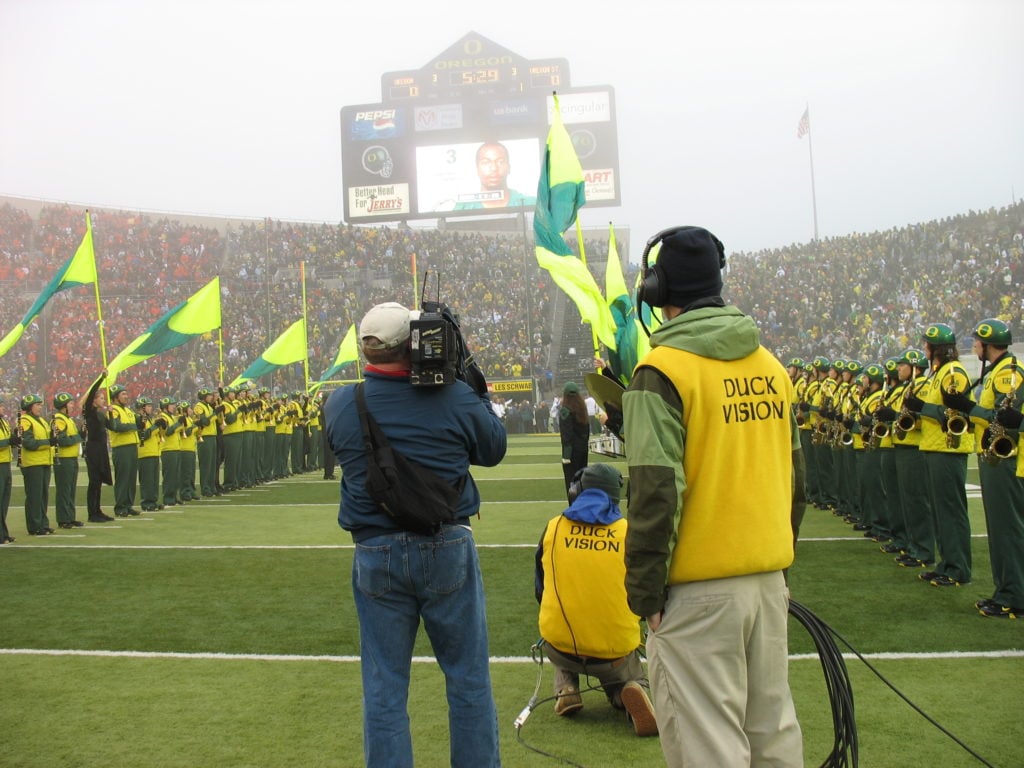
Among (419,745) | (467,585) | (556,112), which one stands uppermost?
(556,112)

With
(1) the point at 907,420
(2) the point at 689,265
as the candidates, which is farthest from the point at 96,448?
(2) the point at 689,265

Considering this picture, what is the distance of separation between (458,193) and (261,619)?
138ft

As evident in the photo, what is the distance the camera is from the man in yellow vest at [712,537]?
2.70 meters

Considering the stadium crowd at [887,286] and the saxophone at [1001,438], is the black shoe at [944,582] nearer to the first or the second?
the saxophone at [1001,438]

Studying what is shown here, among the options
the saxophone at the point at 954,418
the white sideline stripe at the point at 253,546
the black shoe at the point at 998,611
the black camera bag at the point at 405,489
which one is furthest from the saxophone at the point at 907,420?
the black camera bag at the point at 405,489

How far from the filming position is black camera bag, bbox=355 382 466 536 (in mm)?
3332

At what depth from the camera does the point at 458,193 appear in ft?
158

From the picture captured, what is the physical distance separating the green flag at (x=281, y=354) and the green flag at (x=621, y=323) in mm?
9798

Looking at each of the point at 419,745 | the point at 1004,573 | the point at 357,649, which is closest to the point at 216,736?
the point at 419,745

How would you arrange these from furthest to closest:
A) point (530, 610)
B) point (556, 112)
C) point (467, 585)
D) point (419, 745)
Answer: point (556, 112) < point (530, 610) < point (419, 745) < point (467, 585)

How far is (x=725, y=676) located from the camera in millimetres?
2707

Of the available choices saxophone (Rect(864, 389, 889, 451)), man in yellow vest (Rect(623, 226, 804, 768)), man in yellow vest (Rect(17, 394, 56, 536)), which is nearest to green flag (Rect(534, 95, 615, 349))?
saxophone (Rect(864, 389, 889, 451))

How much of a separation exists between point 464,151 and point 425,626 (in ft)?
154

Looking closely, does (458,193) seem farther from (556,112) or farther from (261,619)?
(261,619)
